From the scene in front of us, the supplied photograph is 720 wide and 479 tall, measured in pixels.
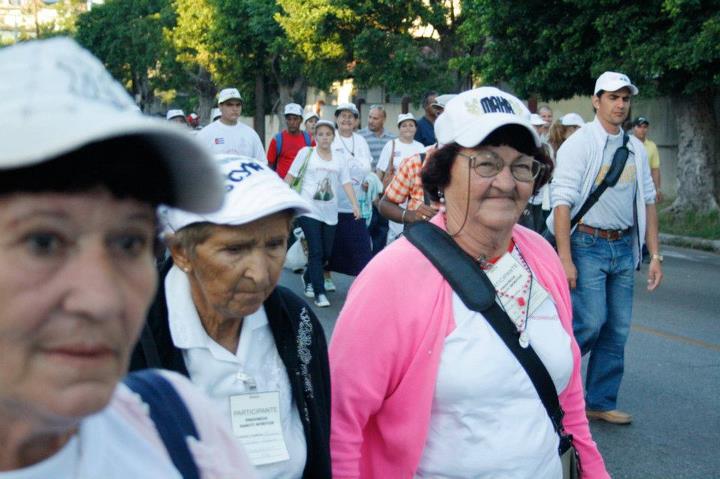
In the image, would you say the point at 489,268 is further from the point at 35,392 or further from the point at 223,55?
the point at 223,55

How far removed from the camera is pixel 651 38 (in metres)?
16.0

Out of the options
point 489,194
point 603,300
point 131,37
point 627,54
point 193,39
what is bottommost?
point 603,300

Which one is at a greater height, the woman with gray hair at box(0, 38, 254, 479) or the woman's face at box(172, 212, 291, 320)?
the woman with gray hair at box(0, 38, 254, 479)

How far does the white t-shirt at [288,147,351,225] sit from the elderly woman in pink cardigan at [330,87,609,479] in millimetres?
6865

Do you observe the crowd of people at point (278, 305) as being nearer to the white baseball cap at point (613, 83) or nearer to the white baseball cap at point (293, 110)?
the white baseball cap at point (613, 83)

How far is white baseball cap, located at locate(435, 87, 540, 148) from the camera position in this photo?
2996 mm

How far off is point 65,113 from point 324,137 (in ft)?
30.5

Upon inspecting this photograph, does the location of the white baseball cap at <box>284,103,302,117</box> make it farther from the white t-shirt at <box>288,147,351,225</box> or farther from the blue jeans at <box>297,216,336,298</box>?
the blue jeans at <box>297,216,336,298</box>

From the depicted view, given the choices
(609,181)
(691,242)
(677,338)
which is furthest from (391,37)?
(609,181)

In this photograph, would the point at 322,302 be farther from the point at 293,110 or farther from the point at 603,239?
the point at 603,239

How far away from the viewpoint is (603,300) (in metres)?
5.88

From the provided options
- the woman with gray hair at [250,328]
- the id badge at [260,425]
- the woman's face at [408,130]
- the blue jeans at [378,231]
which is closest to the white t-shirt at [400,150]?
the woman's face at [408,130]

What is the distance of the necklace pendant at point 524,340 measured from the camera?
2819 millimetres

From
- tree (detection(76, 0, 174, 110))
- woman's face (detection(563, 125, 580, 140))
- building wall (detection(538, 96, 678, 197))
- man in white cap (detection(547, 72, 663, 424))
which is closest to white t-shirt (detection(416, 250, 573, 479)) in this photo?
man in white cap (detection(547, 72, 663, 424))
